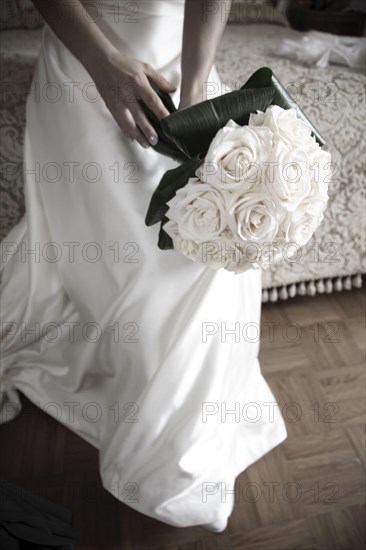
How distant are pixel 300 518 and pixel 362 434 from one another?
12.0 inches

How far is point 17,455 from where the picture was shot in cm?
116

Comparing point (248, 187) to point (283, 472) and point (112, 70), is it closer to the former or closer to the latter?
point (112, 70)

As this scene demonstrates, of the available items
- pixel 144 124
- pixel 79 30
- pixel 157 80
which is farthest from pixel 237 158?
pixel 79 30

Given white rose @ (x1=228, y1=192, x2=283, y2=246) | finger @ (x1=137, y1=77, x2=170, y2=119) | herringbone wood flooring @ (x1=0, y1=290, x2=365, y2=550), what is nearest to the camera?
white rose @ (x1=228, y1=192, x2=283, y2=246)

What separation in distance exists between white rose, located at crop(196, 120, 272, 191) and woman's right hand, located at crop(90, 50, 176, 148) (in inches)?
11.2

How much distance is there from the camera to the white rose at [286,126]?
64 centimetres

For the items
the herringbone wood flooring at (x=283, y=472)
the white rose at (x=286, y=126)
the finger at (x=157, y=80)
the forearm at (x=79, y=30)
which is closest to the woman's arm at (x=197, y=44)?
the finger at (x=157, y=80)

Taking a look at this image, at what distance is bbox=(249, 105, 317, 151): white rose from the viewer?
0.64m

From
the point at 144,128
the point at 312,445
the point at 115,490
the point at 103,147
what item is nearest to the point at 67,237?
the point at 103,147

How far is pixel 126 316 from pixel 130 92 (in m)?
0.44

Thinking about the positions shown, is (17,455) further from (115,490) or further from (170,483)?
(170,483)

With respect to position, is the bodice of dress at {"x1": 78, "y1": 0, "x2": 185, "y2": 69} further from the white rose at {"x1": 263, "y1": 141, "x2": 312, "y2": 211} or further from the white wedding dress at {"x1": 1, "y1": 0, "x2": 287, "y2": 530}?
the white rose at {"x1": 263, "y1": 141, "x2": 312, "y2": 211}

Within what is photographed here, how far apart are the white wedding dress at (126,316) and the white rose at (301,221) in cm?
29

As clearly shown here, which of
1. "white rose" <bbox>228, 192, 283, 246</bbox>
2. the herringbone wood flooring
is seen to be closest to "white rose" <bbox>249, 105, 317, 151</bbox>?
"white rose" <bbox>228, 192, 283, 246</bbox>
